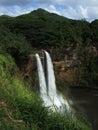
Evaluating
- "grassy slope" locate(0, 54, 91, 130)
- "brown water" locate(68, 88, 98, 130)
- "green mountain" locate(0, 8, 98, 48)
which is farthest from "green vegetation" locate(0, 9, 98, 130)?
"grassy slope" locate(0, 54, 91, 130)

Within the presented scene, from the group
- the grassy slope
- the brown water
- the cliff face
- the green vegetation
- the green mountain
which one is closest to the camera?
the grassy slope

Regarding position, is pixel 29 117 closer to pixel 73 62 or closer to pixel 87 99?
pixel 87 99

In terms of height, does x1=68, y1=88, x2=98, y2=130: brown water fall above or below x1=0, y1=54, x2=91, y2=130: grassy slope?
below

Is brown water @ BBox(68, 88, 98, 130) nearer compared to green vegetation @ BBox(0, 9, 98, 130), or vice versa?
brown water @ BBox(68, 88, 98, 130)

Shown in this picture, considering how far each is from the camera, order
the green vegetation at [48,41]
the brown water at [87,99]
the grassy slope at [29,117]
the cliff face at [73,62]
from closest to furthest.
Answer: the grassy slope at [29,117], the brown water at [87,99], the green vegetation at [48,41], the cliff face at [73,62]

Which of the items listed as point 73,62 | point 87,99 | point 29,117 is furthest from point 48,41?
point 29,117

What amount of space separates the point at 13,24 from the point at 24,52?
261 inches

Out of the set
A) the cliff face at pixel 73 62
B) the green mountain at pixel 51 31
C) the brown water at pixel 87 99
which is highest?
the green mountain at pixel 51 31

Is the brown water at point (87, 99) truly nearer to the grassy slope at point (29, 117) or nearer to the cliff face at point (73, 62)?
the cliff face at point (73, 62)

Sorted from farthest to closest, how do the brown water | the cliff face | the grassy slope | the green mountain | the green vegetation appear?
the green mountain < the cliff face < the green vegetation < the brown water < the grassy slope

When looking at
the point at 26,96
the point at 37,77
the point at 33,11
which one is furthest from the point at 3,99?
the point at 33,11

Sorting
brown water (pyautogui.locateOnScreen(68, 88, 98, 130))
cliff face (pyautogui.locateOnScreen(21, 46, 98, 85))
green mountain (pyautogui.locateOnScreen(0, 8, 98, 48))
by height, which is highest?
green mountain (pyautogui.locateOnScreen(0, 8, 98, 48))

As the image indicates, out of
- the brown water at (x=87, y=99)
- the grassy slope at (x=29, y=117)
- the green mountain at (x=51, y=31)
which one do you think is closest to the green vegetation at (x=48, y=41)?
the green mountain at (x=51, y=31)

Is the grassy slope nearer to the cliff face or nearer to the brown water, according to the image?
the brown water
